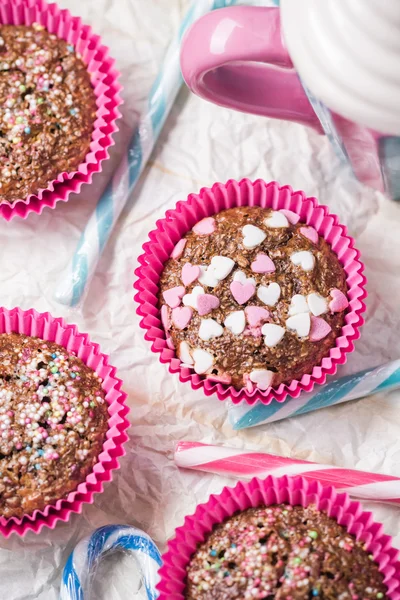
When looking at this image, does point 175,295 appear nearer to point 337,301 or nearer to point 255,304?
point 255,304

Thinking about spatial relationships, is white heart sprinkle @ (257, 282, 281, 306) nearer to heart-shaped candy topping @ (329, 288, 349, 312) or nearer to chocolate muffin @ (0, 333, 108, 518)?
heart-shaped candy topping @ (329, 288, 349, 312)

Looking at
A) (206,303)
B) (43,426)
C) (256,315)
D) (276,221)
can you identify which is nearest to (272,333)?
(256,315)

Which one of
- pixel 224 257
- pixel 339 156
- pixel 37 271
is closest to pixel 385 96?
pixel 224 257

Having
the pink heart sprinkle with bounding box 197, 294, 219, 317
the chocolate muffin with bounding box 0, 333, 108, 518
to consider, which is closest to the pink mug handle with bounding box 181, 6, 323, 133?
the pink heart sprinkle with bounding box 197, 294, 219, 317

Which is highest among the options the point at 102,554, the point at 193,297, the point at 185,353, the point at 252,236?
the point at 252,236

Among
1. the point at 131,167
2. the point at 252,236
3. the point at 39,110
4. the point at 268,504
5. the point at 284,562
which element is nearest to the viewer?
the point at 284,562

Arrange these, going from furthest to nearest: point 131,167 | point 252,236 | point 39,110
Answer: point 131,167 → point 39,110 → point 252,236
